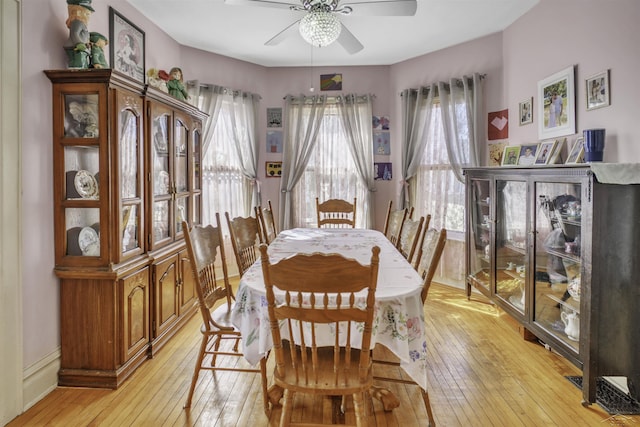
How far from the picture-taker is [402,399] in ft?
7.50

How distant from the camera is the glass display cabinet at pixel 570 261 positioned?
2.18 meters

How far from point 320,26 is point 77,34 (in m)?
1.45

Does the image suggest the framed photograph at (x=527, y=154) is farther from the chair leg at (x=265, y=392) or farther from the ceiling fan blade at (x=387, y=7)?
the chair leg at (x=265, y=392)

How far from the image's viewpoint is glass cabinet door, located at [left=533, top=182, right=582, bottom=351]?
2.49 metres

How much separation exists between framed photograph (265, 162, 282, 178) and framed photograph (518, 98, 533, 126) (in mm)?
2757

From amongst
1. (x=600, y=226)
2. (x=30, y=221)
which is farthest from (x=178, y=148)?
(x=600, y=226)

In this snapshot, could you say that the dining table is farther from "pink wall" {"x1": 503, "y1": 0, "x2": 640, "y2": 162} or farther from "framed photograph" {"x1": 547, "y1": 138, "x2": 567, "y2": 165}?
"framed photograph" {"x1": 547, "y1": 138, "x2": 567, "y2": 165}

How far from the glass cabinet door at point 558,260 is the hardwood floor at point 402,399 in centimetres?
30

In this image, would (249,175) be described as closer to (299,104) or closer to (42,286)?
(299,104)

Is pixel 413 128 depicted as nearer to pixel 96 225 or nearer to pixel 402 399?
pixel 402 399

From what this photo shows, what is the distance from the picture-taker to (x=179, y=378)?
253cm

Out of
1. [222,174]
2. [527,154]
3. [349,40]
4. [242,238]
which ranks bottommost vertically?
[242,238]

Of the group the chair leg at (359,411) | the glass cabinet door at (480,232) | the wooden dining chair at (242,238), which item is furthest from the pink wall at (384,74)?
the chair leg at (359,411)

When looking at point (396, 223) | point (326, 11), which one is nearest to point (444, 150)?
point (396, 223)
